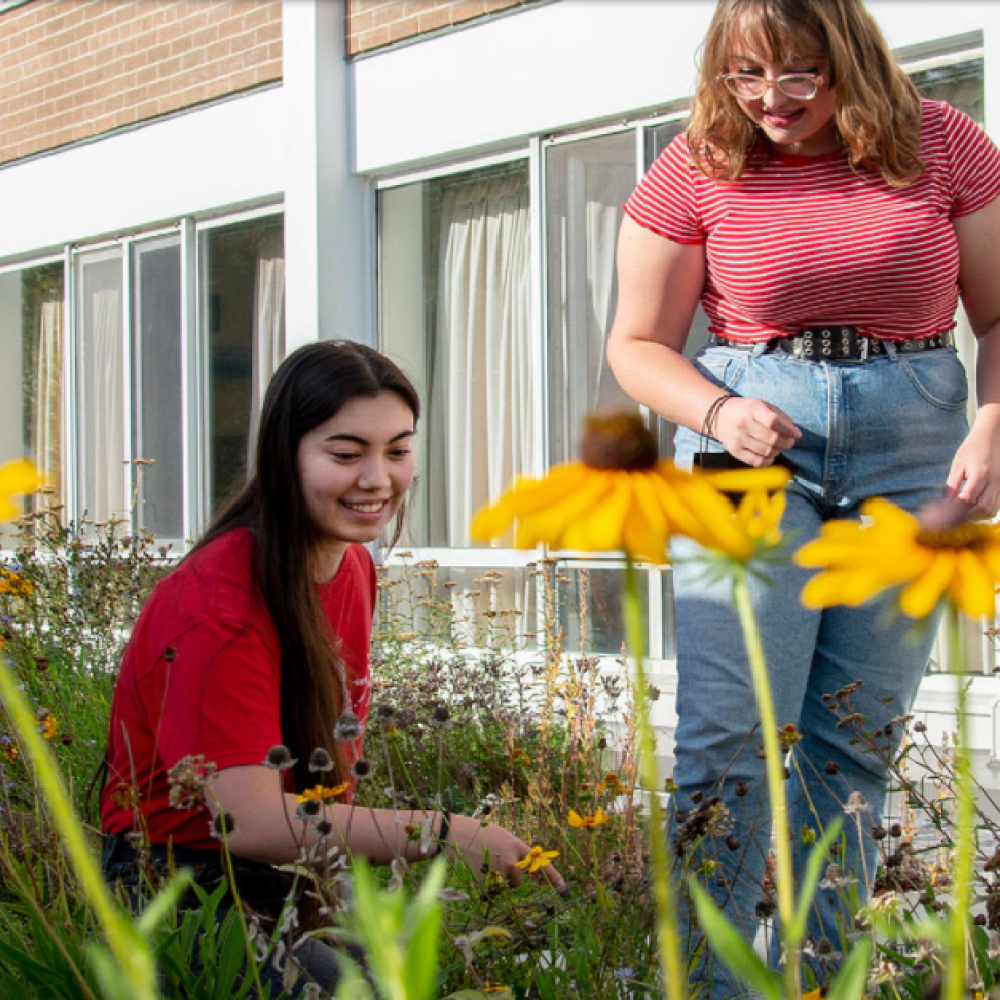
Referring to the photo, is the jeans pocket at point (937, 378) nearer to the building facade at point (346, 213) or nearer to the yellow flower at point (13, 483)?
the yellow flower at point (13, 483)

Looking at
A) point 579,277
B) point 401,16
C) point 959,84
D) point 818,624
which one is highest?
point 401,16

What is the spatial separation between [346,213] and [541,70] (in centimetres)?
149

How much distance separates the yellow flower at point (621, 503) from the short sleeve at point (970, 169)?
1.73 metres

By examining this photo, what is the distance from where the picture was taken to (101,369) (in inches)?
367

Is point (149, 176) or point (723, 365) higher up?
point (149, 176)

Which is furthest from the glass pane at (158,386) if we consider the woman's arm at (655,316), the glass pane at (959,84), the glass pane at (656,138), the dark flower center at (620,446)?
the dark flower center at (620,446)

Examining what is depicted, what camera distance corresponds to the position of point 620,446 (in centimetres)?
76

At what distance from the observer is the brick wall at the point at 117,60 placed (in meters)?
7.92

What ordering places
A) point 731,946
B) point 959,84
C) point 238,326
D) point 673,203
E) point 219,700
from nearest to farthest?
1. point 731,946
2. point 219,700
3. point 673,203
4. point 959,84
5. point 238,326

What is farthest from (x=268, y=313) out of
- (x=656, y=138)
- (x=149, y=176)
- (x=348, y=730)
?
(x=348, y=730)

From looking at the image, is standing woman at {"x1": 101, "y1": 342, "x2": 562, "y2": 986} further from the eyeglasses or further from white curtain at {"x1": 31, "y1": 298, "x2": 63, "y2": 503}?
white curtain at {"x1": 31, "y1": 298, "x2": 63, "y2": 503}

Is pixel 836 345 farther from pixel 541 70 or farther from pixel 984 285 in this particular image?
pixel 541 70

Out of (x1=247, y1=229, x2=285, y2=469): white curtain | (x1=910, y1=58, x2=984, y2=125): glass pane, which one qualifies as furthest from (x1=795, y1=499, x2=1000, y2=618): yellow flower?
(x1=247, y1=229, x2=285, y2=469): white curtain

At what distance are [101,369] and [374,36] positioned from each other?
336cm
